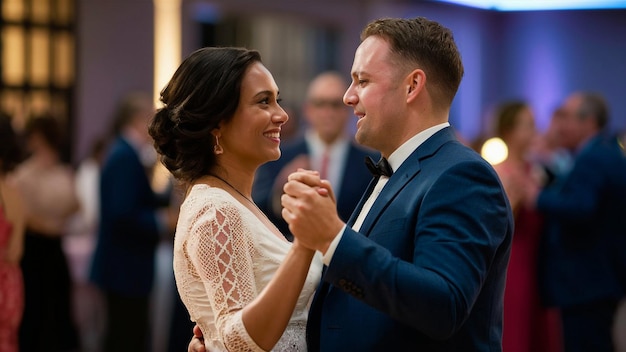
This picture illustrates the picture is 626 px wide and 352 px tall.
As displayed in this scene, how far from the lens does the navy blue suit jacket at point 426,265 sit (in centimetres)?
197

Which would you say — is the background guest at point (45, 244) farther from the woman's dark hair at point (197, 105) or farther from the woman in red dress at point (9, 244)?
the woman's dark hair at point (197, 105)

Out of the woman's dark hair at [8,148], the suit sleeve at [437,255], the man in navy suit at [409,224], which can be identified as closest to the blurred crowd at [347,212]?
the woman's dark hair at [8,148]

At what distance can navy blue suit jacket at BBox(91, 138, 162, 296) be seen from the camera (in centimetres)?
572

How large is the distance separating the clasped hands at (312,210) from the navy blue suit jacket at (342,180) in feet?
9.59

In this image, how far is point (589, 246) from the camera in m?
5.38

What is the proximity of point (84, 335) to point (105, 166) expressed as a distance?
214 centimetres

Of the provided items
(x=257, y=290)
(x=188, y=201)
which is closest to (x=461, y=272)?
(x=257, y=290)

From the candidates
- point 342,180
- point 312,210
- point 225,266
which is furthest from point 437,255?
point 342,180

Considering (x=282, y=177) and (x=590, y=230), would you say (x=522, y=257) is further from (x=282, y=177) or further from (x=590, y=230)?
(x=282, y=177)

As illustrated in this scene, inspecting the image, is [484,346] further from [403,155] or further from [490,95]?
[490,95]

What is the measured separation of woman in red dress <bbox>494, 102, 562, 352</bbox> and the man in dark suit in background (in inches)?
86.1

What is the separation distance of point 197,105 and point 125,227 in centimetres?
336

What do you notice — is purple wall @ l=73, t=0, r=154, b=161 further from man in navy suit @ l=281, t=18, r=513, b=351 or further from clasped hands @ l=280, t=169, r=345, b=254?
clasped hands @ l=280, t=169, r=345, b=254

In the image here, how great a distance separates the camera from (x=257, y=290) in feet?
8.13
